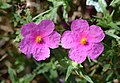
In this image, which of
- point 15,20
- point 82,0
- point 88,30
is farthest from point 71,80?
point 82,0

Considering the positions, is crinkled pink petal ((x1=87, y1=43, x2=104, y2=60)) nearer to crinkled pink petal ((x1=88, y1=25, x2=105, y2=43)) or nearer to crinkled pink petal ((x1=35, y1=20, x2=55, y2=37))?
crinkled pink petal ((x1=88, y1=25, x2=105, y2=43))

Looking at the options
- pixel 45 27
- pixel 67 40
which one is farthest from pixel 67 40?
pixel 45 27

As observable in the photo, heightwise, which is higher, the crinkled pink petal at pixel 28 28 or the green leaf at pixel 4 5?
the crinkled pink petal at pixel 28 28

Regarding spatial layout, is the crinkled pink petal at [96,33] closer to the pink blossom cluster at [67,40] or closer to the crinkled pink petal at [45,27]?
the pink blossom cluster at [67,40]

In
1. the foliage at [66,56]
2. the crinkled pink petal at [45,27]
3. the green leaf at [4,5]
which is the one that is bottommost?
the foliage at [66,56]

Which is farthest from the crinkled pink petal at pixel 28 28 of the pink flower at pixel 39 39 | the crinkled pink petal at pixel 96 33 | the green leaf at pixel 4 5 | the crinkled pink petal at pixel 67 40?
the green leaf at pixel 4 5

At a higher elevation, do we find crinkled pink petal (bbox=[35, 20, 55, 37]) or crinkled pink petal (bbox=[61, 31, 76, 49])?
crinkled pink petal (bbox=[35, 20, 55, 37])

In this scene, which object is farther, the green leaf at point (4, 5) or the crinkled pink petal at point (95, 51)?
the green leaf at point (4, 5)

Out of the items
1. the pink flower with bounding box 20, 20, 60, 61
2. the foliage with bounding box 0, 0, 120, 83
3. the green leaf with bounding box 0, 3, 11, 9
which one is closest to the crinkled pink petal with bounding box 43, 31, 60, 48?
the pink flower with bounding box 20, 20, 60, 61

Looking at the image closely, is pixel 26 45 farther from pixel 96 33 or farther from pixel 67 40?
pixel 96 33
